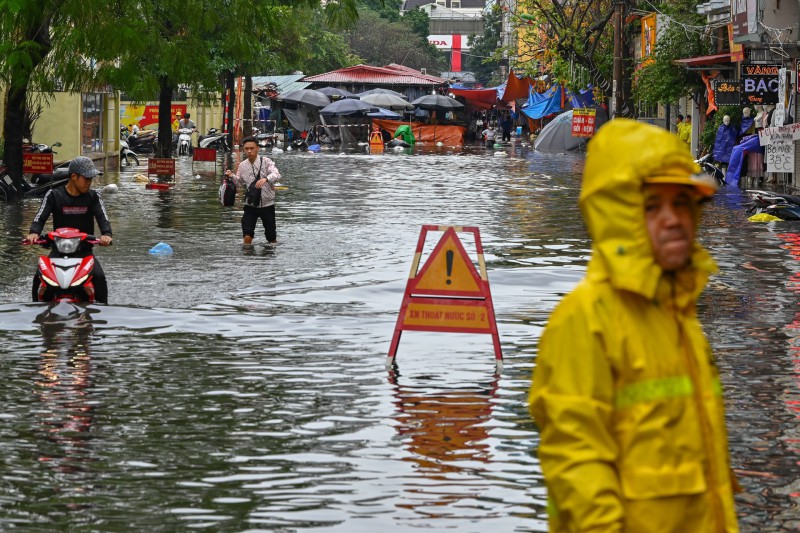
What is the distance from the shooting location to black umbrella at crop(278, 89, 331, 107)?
257ft

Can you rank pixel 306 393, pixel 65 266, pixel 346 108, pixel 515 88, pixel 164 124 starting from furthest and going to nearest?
pixel 515 88
pixel 346 108
pixel 164 124
pixel 65 266
pixel 306 393

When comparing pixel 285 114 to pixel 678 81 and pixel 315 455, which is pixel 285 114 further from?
pixel 315 455

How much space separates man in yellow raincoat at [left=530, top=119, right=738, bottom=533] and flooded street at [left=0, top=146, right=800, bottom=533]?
3095mm

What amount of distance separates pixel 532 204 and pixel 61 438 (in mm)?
20987

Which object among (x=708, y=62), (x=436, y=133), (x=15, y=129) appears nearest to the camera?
(x=15, y=129)

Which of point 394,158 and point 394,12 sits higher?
point 394,12

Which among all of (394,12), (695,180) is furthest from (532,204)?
(394,12)

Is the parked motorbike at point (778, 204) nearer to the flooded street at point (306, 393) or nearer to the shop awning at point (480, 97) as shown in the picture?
the flooded street at point (306, 393)

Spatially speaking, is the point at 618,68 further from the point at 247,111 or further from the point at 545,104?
the point at 247,111

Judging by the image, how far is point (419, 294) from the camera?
10867 millimetres

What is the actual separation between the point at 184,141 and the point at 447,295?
4624 centimetres

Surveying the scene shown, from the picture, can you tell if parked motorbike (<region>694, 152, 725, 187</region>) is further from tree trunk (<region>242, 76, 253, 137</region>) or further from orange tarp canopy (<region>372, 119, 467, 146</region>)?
orange tarp canopy (<region>372, 119, 467, 146</region>)

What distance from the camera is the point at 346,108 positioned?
74875 mm

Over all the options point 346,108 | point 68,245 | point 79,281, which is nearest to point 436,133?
point 346,108
